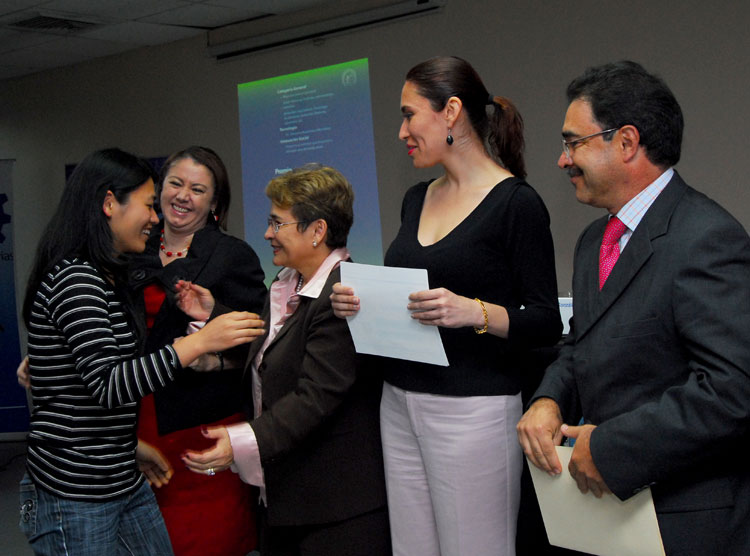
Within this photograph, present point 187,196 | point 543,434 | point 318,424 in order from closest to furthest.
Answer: point 543,434, point 318,424, point 187,196

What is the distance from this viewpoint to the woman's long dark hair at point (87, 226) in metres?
1.78

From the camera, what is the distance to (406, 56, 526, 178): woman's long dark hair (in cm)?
189

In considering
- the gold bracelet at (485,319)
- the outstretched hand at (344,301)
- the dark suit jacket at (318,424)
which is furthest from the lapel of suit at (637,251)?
the dark suit jacket at (318,424)

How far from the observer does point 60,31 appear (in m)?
6.24

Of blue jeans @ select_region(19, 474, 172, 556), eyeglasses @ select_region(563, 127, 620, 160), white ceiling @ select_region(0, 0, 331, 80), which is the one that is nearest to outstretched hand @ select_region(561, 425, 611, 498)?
eyeglasses @ select_region(563, 127, 620, 160)

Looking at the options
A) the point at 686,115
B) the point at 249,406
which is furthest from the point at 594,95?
the point at 686,115

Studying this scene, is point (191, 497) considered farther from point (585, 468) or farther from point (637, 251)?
point (637, 251)

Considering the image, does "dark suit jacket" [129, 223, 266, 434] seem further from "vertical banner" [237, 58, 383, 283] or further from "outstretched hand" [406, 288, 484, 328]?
"vertical banner" [237, 58, 383, 283]

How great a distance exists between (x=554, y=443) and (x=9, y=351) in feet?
20.8

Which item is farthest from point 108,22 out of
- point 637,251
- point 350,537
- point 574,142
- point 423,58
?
point 637,251

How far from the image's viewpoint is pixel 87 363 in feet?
5.51

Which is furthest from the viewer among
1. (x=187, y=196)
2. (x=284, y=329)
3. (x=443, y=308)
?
(x=187, y=196)

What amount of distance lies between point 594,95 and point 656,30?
3.52 meters

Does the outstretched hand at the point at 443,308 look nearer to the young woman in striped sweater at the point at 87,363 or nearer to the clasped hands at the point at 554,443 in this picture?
the clasped hands at the point at 554,443
